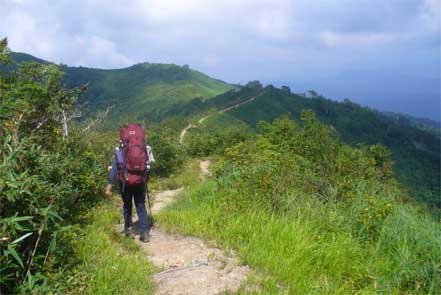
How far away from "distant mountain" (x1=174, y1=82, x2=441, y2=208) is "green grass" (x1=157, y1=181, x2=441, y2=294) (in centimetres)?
6417

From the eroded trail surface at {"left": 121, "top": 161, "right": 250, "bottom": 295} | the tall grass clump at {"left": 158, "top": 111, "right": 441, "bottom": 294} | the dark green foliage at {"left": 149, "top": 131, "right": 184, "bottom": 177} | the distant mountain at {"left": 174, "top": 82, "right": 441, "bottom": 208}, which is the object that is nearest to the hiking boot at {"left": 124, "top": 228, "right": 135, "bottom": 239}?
the eroded trail surface at {"left": 121, "top": 161, "right": 250, "bottom": 295}

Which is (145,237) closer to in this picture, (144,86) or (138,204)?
(138,204)

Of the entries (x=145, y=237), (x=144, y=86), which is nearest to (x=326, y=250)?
(x=145, y=237)

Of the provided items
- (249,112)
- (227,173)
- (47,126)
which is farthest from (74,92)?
(249,112)

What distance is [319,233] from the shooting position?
5.33 metres

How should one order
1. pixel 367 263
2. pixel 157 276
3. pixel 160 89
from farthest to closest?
pixel 160 89, pixel 367 263, pixel 157 276

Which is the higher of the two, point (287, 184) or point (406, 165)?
point (287, 184)

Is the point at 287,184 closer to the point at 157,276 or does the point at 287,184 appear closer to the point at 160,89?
the point at 157,276

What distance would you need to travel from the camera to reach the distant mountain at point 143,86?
4852 inches

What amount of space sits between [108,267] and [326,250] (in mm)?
2553

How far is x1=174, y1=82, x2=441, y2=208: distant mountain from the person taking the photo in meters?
78.6

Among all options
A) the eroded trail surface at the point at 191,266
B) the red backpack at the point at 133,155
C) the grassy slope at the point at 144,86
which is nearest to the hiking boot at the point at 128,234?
the eroded trail surface at the point at 191,266

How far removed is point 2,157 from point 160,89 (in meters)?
142

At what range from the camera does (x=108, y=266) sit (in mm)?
4184
